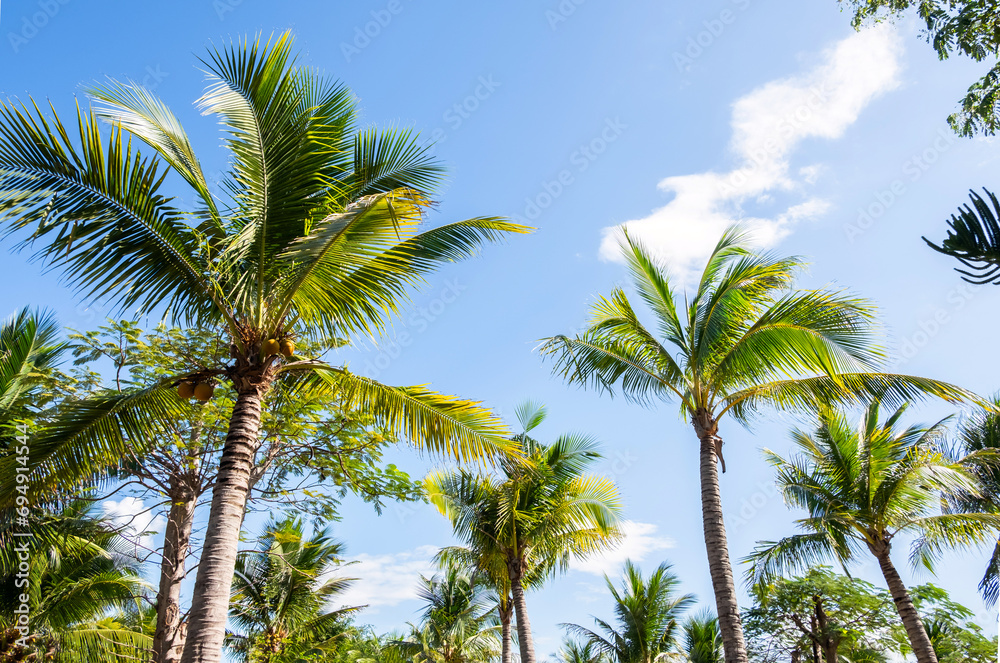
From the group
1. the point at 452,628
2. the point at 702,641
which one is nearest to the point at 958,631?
the point at 702,641

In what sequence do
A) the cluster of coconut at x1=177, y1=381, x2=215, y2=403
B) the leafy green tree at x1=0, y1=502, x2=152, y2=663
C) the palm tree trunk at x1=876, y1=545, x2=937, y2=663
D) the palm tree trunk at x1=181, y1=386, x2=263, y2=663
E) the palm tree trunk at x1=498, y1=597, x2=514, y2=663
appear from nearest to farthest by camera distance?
the palm tree trunk at x1=181, y1=386, x2=263, y2=663, the cluster of coconut at x1=177, y1=381, x2=215, y2=403, the palm tree trunk at x1=876, y1=545, x2=937, y2=663, the leafy green tree at x1=0, y1=502, x2=152, y2=663, the palm tree trunk at x1=498, y1=597, x2=514, y2=663

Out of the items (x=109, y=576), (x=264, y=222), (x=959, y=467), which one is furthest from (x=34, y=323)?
(x=959, y=467)

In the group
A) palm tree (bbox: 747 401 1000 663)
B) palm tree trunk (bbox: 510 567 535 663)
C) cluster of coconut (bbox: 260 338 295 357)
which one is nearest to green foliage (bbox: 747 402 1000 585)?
palm tree (bbox: 747 401 1000 663)

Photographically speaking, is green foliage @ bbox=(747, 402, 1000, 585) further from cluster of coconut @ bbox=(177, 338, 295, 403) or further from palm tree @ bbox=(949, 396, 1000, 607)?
cluster of coconut @ bbox=(177, 338, 295, 403)

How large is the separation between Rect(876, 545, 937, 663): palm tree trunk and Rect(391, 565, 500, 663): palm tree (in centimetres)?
1698

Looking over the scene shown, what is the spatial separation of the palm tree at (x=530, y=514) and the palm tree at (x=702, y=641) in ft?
46.0

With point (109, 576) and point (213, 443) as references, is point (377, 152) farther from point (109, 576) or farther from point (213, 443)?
point (109, 576)

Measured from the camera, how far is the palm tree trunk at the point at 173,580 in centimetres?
963

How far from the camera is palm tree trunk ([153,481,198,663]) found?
9.63 metres

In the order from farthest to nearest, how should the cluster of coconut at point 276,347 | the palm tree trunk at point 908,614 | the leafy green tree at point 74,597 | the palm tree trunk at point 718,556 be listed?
the leafy green tree at point 74,597, the palm tree trunk at point 908,614, the palm tree trunk at point 718,556, the cluster of coconut at point 276,347

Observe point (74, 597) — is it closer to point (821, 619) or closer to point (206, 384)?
point (206, 384)

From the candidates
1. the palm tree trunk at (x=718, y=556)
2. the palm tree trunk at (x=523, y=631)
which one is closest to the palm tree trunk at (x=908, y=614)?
the palm tree trunk at (x=718, y=556)

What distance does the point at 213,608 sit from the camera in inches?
203

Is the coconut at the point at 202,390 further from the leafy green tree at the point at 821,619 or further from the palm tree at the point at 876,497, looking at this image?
the leafy green tree at the point at 821,619
